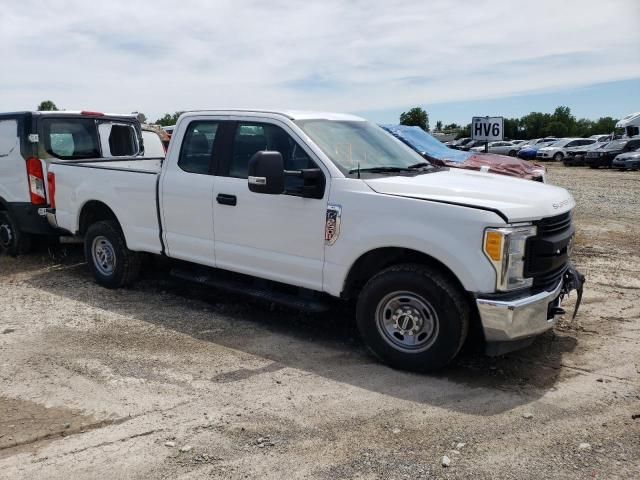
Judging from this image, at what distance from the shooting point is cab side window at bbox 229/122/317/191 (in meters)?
5.09

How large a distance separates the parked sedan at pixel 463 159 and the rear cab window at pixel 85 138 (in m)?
4.23

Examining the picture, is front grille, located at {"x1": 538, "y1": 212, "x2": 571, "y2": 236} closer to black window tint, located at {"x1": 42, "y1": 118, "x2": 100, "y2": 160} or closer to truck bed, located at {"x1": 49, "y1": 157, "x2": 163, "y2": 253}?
truck bed, located at {"x1": 49, "y1": 157, "x2": 163, "y2": 253}

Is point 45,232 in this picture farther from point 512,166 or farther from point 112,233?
point 512,166

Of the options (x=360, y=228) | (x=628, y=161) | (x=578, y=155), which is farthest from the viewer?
(x=578, y=155)

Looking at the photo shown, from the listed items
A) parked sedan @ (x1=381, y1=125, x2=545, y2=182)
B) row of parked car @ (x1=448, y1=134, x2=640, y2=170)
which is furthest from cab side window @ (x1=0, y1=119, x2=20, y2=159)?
row of parked car @ (x1=448, y1=134, x2=640, y2=170)

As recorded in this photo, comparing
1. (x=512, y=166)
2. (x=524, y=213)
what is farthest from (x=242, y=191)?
(x=512, y=166)

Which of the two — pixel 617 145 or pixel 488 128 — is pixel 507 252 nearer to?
pixel 488 128

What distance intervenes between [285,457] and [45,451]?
1.40m

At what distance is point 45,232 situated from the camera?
801cm

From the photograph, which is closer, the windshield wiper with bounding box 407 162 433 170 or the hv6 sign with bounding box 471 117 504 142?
the windshield wiper with bounding box 407 162 433 170

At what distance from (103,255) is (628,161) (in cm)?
2569

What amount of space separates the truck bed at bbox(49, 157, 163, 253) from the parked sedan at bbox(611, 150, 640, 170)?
24.8 m

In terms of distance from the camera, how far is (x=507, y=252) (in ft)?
13.4

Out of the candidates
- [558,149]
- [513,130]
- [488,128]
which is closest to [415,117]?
[513,130]
